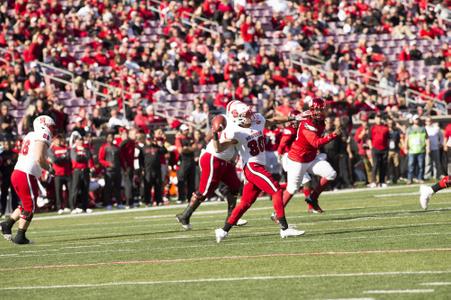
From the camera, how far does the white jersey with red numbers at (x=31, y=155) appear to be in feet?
48.0

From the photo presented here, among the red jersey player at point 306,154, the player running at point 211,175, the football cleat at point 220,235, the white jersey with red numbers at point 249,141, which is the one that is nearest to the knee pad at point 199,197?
the player running at point 211,175

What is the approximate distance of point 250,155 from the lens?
44.7 ft

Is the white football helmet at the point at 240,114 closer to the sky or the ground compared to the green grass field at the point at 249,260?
closer to the sky

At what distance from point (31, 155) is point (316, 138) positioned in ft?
12.0

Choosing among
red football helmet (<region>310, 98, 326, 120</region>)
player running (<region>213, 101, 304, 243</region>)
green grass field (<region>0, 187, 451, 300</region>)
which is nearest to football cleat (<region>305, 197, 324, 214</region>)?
green grass field (<region>0, 187, 451, 300</region>)

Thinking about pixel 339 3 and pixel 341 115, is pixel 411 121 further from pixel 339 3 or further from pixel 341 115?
pixel 339 3

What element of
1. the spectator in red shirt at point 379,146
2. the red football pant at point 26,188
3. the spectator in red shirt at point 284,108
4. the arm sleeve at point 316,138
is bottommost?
the spectator in red shirt at point 379,146

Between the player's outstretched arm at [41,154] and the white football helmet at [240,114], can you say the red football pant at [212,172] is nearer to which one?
the white football helmet at [240,114]

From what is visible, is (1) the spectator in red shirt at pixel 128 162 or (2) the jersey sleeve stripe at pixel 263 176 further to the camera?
(1) the spectator in red shirt at pixel 128 162

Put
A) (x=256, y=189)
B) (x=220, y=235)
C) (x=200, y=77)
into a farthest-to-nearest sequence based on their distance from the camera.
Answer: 1. (x=200, y=77)
2. (x=256, y=189)
3. (x=220, y=235)

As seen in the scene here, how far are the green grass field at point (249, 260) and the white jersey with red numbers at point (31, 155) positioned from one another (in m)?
0.97

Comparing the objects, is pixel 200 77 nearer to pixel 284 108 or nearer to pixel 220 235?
pixel 284 108

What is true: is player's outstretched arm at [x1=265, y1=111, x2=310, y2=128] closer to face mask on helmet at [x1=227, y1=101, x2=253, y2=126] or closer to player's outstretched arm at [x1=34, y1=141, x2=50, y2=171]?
face mask on helmet at [x1=227, y1=101, x2=253, y2=126]

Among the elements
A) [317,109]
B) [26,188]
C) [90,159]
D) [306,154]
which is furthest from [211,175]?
[90,159]
